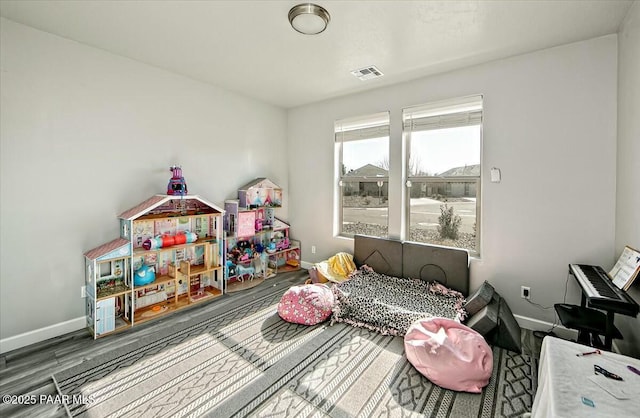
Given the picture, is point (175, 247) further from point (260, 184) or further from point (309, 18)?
point (309, 18)

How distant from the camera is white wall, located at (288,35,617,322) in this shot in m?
2.39

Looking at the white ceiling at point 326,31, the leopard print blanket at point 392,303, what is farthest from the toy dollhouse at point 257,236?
the white ceiling at point 326,31

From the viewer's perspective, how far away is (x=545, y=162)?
2.60 metres

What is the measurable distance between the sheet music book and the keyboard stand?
0.24 metres

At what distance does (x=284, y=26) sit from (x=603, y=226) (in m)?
3.23

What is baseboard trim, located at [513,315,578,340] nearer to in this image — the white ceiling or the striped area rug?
the striped area rug

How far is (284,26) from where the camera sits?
2.25 metres

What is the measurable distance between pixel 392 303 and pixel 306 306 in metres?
0.87

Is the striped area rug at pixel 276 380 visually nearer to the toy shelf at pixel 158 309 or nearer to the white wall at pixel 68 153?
the toy shelf at pixel 158 309

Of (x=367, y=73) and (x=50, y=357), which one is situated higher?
(x=367, y=73)

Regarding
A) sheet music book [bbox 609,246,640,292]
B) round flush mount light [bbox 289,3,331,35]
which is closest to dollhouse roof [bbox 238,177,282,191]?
round flush mount light [bbox 289,3,331,35]

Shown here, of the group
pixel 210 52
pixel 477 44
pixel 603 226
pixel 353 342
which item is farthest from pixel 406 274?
pixel 210 52

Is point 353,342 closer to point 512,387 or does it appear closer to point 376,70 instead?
point 512,387

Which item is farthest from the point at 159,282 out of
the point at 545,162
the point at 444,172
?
the point at 545,162
